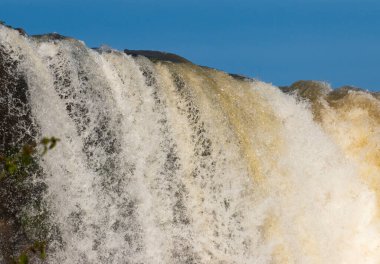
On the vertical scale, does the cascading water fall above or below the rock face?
below

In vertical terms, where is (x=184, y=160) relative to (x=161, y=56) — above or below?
below

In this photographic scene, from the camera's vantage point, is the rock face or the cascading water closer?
the cascading water

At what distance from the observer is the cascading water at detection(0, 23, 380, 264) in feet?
27.6

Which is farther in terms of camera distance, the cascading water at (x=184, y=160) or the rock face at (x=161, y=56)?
the rock face at (x=161, y=56)

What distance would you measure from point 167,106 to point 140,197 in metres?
1.11

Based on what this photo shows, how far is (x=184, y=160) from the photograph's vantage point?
31.7 ft

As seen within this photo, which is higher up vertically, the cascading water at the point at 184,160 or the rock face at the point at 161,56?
the rock face at the point at 161,56

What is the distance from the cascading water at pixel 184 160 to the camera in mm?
8414

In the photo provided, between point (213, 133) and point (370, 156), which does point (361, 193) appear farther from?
point (213, 133)

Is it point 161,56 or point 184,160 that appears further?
point 161,56

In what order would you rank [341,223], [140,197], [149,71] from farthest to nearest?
[341,223]
[149,71]
[140,197]

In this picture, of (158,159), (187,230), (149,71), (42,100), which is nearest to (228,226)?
(187,230)

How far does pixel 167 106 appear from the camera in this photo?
31.8 ft

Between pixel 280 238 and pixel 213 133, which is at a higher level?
pixel 213 133
